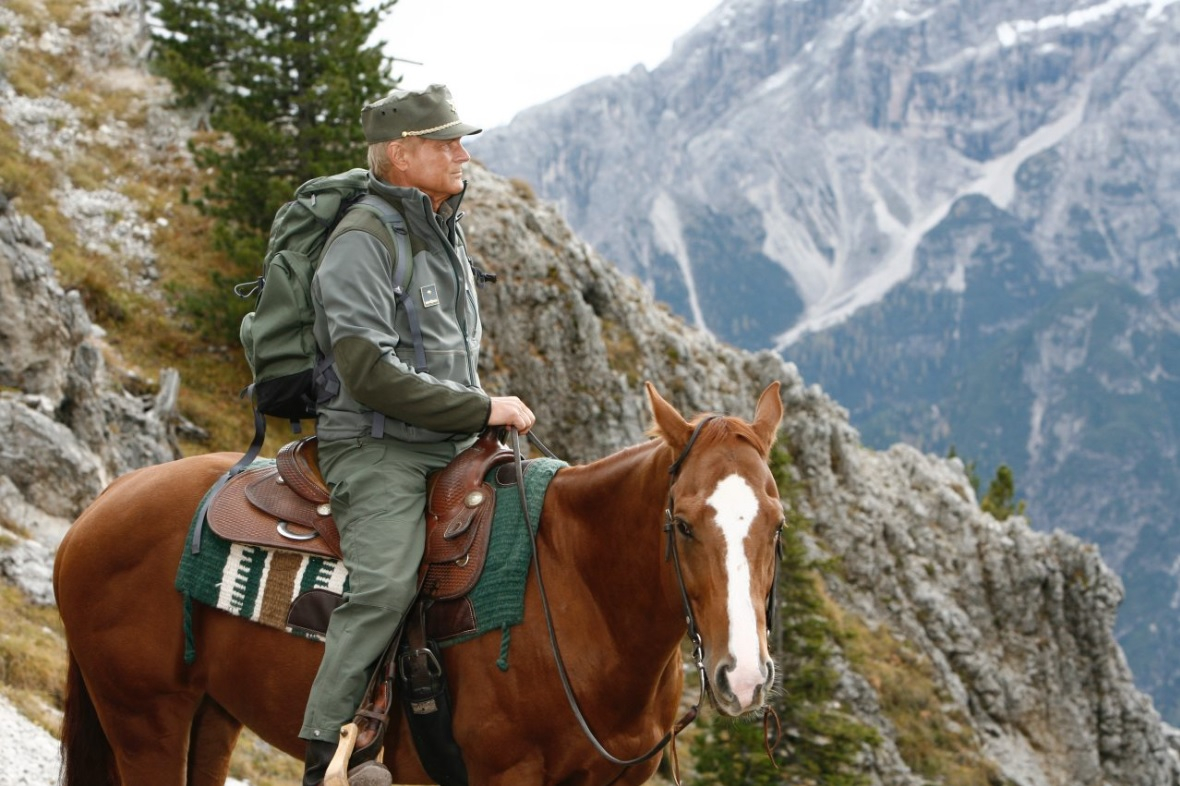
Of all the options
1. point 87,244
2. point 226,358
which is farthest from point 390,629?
point 87,244

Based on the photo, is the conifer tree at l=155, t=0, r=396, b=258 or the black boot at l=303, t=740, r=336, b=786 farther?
the conifer tree at l=155, t=0, r=396, b=258

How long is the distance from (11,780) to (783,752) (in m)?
16.3

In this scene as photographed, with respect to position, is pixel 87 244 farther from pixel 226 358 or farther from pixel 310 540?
pixel 310 540

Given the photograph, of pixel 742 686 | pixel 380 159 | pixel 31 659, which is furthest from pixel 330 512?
pixel 31 659

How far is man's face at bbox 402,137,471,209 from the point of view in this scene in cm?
584

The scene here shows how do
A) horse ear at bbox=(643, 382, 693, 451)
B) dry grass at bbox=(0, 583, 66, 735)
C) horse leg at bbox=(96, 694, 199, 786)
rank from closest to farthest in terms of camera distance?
horse ear at bbox=(643, 382, 693, 451) < horse leg at bbox=(96, 694, 199, 786) < dry grass at bbox=(0, 583, 66, 735)

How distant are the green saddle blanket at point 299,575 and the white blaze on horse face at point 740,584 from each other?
137 centimetres

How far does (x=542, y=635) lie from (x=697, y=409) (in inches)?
1386

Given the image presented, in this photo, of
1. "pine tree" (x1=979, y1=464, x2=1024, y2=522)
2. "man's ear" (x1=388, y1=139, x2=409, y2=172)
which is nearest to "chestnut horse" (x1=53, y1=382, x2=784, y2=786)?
"man's ear" (x1=388, y1=139, x2=409, y2=172)

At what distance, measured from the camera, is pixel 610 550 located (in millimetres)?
5480

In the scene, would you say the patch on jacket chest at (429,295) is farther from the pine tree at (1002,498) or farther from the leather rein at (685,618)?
the pine tree at (1002,498)

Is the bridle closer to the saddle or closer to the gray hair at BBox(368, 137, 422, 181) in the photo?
the saddle

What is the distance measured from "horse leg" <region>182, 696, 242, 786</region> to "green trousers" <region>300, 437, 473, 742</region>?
1645mm

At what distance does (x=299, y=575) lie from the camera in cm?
576
